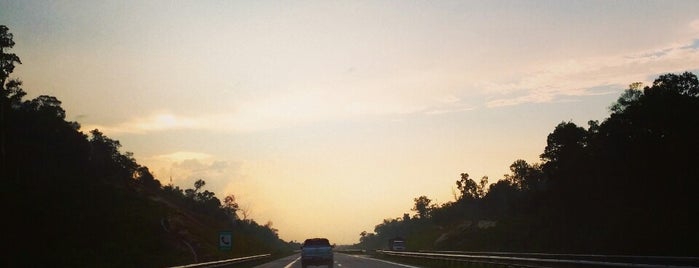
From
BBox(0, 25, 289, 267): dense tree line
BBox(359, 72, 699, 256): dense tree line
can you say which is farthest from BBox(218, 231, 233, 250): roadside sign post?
BBox(359, 72, 699, 256): dense tree line

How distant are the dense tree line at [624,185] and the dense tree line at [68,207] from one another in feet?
139

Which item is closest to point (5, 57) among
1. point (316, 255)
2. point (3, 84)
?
point (3, 84)

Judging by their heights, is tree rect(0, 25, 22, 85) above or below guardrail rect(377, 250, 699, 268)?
above

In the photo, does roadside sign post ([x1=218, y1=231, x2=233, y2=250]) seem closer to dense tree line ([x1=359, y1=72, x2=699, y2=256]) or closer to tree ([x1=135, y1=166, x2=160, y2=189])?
dense tree line ([x1=359, y1=72, x2=699, y2=256])

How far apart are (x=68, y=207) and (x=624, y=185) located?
77.5 metres

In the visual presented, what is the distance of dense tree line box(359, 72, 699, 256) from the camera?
6488 centimetres

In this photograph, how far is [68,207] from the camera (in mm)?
95875

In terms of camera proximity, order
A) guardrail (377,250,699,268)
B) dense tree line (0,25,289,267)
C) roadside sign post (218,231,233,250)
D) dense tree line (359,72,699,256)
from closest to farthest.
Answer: guardrail (377,250,699,268) → roadside sign post (218,231,233,250) → dense tree line (359,72,699,256) → dense tree line (0,25,289,267)

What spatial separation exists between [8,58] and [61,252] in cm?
2992

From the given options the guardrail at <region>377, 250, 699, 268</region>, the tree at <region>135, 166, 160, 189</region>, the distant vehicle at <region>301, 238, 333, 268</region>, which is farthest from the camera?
the tree at <region>135, 166, 160, 189</region>

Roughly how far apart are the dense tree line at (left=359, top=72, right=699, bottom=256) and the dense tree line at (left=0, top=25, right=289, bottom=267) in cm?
4245

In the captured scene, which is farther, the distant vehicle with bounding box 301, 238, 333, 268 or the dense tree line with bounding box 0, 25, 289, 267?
the dense tree line with bounding box 0, 25, 289, 267

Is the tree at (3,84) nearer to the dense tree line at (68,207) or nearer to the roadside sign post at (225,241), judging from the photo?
the dense tree line at (68,207)

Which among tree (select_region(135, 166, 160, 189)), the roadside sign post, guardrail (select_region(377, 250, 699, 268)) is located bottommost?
guardrail (select_region(377, 250, 699, 268))
